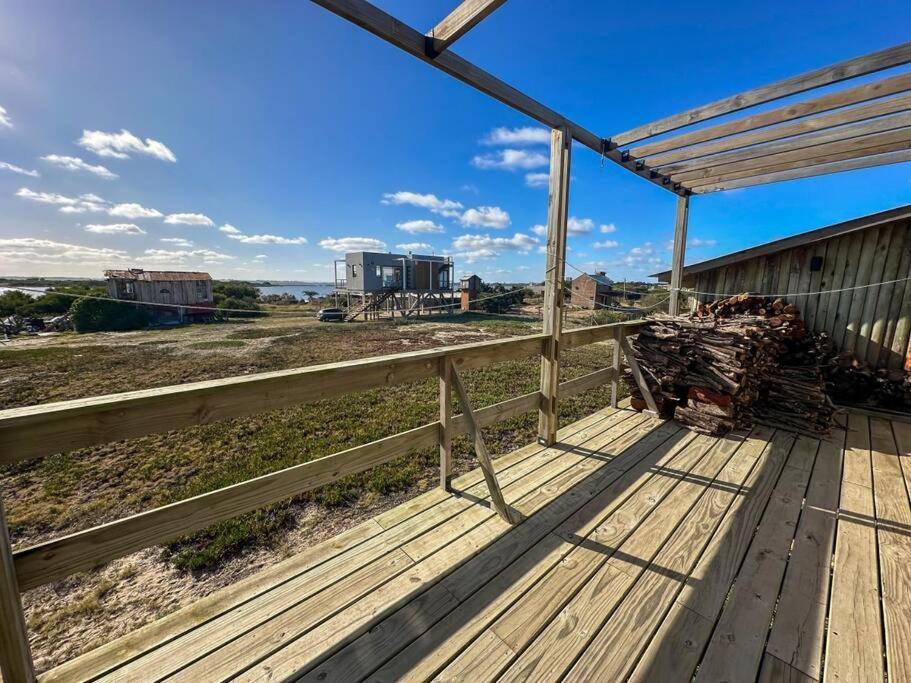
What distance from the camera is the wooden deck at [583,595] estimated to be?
4.21 feet

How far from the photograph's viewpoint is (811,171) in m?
4.05

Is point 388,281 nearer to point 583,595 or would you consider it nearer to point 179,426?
point 179,426

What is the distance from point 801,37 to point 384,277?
2136 cm

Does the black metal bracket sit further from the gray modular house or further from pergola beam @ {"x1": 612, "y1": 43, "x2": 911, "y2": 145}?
the gray modular house

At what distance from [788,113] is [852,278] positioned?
293 centimetres

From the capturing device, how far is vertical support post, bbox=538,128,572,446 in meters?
2.76

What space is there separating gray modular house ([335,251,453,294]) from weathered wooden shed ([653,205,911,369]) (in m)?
19.4

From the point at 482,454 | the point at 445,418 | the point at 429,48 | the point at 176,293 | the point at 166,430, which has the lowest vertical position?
the point at 482,454

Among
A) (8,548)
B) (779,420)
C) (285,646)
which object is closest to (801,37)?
(779,420)

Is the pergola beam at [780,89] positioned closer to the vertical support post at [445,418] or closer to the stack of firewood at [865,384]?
the vertical support post at [445,418]

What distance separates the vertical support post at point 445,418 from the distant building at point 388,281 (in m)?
18.8

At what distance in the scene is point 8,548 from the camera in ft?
3.62

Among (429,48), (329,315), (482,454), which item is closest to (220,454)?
(482,454)

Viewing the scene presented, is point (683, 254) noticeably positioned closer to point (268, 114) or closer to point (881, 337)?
point (881, 337)
